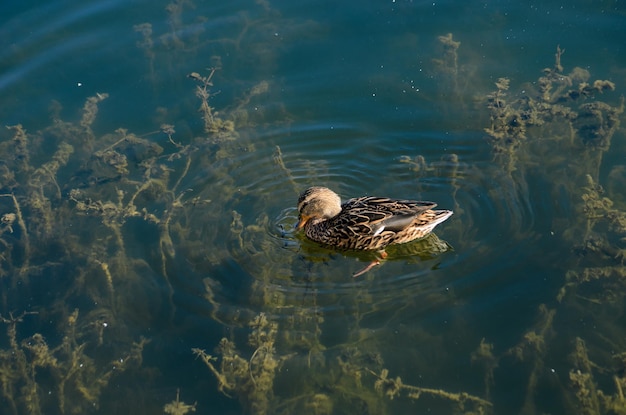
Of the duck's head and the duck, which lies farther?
the duck's head

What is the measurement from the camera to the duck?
332 inches

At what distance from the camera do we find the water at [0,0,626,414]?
24.5 feet

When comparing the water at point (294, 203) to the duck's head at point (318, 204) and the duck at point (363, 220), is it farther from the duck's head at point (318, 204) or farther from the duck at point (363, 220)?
the duck's head at point (318, 204)

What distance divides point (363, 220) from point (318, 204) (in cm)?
58

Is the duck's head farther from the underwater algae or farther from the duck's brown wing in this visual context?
the underwater algae

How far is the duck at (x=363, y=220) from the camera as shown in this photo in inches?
332

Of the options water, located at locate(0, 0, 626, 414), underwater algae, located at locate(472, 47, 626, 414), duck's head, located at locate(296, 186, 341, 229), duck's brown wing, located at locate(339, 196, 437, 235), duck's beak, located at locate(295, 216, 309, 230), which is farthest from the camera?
duck's beak, located at locate(295, 216, 309, 230)

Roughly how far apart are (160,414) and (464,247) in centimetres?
373

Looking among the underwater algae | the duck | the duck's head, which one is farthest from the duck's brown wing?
the underwater algae

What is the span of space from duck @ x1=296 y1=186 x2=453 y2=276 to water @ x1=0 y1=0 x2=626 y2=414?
24 cm

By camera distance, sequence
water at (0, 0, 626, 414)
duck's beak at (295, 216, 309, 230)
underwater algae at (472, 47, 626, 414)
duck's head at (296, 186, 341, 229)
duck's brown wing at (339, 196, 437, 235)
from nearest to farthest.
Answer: underwater algae at (472, 47, 626, 414) → water at (0, 0, 626, 414) → duck's brown wing at (339, 196, 437, 235) → duck's head at (296, 186, 341, 229) → duck's beak at (295, 216, 309, 230)

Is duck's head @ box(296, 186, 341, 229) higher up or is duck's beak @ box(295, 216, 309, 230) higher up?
duck's head @ box(296, 186, 341, 229)

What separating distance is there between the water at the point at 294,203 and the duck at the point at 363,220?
0.24 metres

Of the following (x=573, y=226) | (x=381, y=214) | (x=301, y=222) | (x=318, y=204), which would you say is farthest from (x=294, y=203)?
(x=573, y=226)
